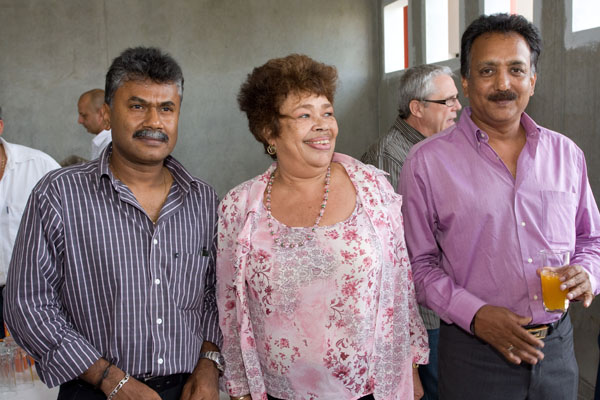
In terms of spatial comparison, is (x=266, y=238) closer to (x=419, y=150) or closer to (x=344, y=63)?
(x=419, y=150)

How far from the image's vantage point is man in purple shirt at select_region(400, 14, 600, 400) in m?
1.77

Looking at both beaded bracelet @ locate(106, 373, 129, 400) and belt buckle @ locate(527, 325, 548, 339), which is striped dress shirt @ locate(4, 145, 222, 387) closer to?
beaded bracelet @ locate(106, 373, 129, 400)

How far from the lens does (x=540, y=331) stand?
70.2 inches

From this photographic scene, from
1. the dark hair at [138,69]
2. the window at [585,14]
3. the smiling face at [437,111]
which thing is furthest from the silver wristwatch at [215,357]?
the window at [585,14]

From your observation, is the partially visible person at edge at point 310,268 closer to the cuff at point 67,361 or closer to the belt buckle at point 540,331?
the belt buckle at point 540,331

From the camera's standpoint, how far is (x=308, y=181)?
6.18ft

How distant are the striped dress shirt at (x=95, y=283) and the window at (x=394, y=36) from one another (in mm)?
6996

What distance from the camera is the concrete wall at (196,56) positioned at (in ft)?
25.0

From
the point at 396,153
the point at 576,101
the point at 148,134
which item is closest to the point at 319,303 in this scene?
the point at 148,134

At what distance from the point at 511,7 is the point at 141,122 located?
4496 mm

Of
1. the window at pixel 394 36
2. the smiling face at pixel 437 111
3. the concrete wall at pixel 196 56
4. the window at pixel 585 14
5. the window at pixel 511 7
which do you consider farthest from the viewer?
the window at pixel 394 36

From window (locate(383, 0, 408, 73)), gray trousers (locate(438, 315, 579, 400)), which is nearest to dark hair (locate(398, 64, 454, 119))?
gray trousers (locate(438, 315, 579, 400))

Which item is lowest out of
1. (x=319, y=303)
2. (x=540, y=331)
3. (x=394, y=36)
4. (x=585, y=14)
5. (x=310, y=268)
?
(x=540, y=331)

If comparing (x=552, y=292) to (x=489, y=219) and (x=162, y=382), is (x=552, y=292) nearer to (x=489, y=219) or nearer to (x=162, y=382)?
(x=489, y=219)
